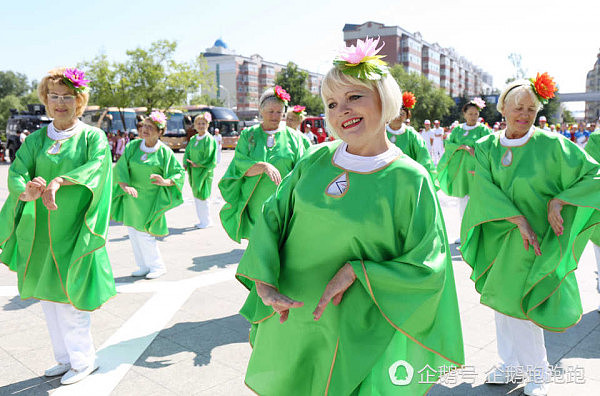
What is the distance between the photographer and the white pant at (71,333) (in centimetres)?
361

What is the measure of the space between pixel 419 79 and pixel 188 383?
63001 millimetres

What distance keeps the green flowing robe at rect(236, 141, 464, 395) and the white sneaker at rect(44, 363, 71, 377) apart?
83.4 inches

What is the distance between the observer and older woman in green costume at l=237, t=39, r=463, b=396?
6.53 feet

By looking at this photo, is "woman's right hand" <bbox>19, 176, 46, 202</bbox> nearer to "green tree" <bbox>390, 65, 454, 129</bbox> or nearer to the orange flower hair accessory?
Answer: the orange flower hair accessory

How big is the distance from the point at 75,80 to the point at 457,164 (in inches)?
237

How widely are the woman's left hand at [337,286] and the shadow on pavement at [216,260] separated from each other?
188 inches

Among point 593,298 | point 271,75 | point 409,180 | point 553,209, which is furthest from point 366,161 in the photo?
point 271,75

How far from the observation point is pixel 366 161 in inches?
82.9

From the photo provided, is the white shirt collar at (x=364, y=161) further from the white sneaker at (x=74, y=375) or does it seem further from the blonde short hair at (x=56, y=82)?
the white sneaker at (x=74, y=375)

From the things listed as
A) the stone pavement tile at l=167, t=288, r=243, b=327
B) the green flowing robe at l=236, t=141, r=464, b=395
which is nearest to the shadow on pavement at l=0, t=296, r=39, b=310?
the stone pavement tile at l=167, t=288, r=243, b=327

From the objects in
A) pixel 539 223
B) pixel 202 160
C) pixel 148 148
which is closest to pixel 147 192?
pixel 148 148

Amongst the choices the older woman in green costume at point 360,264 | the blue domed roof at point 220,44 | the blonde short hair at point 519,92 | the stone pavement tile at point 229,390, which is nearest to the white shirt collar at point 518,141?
the blonde short hair at point 519,92

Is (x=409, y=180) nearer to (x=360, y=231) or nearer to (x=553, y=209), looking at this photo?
(x=360, y=231)

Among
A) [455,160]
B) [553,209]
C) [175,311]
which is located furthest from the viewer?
[455,160]
